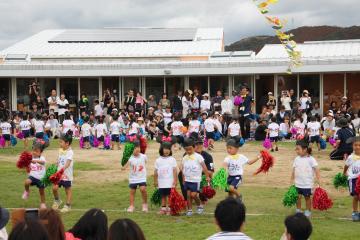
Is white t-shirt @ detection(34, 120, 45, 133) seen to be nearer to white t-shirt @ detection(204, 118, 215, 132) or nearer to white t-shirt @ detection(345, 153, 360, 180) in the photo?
white t-shirt @ detection(204, 118, 215, 132)

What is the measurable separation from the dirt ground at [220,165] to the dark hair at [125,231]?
9.37 metres

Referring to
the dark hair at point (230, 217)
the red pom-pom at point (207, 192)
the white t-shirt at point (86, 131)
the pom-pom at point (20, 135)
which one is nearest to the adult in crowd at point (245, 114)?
the white t-shirt at point (86, 131)

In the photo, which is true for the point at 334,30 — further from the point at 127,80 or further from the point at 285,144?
the point at 285,144

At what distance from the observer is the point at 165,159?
10.8 m

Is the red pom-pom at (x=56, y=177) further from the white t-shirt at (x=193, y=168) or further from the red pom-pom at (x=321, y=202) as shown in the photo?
the red pom-pom at (x=321, y=202)

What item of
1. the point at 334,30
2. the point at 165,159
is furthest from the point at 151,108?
the point at 334,30

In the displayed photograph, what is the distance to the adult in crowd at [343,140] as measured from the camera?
16070mm

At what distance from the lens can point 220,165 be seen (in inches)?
673

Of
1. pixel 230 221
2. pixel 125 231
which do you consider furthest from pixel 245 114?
pixel 125 231

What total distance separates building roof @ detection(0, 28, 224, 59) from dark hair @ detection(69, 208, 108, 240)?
1097 inches

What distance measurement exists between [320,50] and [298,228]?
28.3 metres

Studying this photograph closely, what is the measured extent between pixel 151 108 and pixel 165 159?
15.0m

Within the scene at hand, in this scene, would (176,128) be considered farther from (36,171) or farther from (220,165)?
(36,171)

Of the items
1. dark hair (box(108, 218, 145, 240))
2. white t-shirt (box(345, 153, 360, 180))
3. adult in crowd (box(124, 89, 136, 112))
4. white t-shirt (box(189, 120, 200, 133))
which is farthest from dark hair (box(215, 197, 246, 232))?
adult in crowd (box(124, 89, 136, 112))
